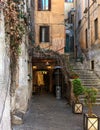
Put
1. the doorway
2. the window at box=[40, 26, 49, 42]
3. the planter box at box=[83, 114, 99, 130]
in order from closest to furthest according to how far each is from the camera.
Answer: the planter box at box=[83, 114, 99, 130] < the window at box=[40, 26, 49, 42] < the doorway

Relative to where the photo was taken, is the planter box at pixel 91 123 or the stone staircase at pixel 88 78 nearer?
the planter box at pixel 91 123

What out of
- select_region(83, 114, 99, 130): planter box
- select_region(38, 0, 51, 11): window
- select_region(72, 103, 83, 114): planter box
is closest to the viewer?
select_region(83, 114, 99, 130): planter box

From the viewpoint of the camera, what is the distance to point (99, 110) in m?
16.2

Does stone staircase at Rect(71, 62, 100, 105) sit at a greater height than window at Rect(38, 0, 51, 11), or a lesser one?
lesser

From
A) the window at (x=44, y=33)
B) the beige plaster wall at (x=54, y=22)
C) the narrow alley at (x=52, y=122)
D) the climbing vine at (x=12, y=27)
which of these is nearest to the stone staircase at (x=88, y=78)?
the beige plaster wall at (x=54, y=22)

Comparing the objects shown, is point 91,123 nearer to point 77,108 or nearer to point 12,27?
point 12,27

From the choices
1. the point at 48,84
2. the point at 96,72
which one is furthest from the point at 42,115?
the point at 48,84

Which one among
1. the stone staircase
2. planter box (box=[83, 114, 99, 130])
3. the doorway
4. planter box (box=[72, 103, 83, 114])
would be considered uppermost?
planter box (box=[83, 114, 99, 130])

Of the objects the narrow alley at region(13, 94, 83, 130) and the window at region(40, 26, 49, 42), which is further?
the window at region(40, 26, 49, 42)

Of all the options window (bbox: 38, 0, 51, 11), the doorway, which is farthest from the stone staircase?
the doorway

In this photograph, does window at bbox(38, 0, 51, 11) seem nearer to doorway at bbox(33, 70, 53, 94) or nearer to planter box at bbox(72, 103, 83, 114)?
doorway at bbox(33, 70, 53, 94)

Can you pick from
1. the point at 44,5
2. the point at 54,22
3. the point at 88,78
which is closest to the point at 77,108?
the point at 88,78

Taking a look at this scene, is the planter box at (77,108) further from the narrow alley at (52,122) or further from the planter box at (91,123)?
the planter box at (91,123)

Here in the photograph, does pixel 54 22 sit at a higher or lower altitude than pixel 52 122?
higher
